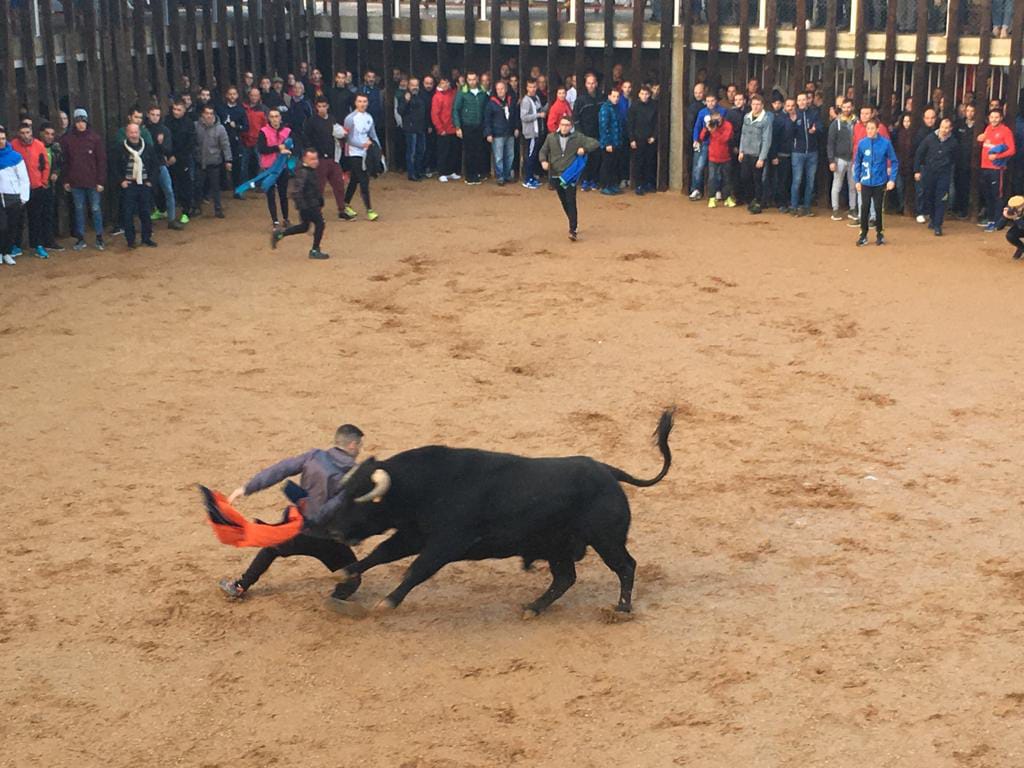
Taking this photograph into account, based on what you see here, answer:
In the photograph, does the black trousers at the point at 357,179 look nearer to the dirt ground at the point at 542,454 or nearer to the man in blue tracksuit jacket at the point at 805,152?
the dirt ground at the point at 542,454

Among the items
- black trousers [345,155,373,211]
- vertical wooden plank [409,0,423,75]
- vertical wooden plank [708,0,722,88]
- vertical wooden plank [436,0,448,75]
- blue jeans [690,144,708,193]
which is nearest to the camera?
black trousers [345,155,373,211]

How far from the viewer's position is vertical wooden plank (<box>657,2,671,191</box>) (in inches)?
979

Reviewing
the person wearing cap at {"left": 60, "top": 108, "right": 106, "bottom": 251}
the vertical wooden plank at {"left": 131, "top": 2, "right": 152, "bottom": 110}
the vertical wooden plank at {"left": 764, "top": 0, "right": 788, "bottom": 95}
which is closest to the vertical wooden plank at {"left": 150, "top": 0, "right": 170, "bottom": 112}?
the vertical wooden plank at {"left": 131, "top": 2, "right": 152, "bottom": 110}

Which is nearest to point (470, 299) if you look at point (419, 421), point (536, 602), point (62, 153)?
point (419, 421)

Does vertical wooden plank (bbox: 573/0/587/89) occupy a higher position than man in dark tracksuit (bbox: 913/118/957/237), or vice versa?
vertical wooden plank (bbox: 573/0/587/89)

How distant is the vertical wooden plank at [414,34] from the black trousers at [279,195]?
5.84 meters

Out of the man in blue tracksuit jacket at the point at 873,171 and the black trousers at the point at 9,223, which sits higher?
the man in blue tracksuit jacket at the point at 873,171

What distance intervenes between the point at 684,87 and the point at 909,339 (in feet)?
33.4

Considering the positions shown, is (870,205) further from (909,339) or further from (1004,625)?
(1004,625)

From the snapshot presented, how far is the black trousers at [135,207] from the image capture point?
2031 centimetres

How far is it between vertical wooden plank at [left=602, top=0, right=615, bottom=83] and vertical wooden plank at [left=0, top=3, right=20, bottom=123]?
10.3 m

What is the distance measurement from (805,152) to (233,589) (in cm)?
1508

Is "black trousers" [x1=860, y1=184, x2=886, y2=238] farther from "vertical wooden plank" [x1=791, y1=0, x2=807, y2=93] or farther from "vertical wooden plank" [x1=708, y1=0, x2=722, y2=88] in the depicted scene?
"vertical wooden plank" [x1=708, y1=0, x2=722, y2=88]

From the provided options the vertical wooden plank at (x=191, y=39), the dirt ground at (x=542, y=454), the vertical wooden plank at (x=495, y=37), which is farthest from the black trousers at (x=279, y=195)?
the vertical wooden plank at (x=495, y=37)
